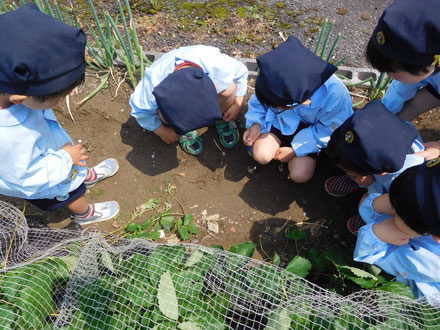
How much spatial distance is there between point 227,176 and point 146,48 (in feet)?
4.32

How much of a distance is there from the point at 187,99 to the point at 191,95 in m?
0.03

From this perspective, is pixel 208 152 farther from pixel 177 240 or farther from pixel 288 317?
pixel 288 317

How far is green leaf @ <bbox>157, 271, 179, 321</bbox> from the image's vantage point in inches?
47.7

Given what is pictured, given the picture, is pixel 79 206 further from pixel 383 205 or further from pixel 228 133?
pixel 383 205

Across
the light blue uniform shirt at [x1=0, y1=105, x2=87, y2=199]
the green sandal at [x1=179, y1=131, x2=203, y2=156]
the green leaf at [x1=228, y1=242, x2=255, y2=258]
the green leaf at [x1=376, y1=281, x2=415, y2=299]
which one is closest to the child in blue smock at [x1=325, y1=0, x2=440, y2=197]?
the green leaf at [x1=376, y1=281, x2=415, y2=299]

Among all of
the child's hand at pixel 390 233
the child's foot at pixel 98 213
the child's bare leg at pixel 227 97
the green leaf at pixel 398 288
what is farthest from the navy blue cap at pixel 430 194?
the child's foot at pixel 98 213

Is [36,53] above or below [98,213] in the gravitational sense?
above

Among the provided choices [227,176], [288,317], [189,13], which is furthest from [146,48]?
[288,317]

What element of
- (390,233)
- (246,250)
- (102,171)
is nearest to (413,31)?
(390,233)

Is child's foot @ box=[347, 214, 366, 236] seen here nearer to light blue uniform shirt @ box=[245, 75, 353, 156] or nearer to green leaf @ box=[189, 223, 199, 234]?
light blue uniform shirt @ box=[245, 75, 353, 156]

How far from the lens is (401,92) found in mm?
1841

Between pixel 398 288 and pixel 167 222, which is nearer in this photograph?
pixel 398 288

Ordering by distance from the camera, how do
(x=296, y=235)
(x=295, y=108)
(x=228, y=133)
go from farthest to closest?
(x=228, y=133), (x=295, y=108), (x=296, y=235)

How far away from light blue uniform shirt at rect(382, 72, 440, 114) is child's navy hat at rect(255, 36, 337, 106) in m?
0.57
